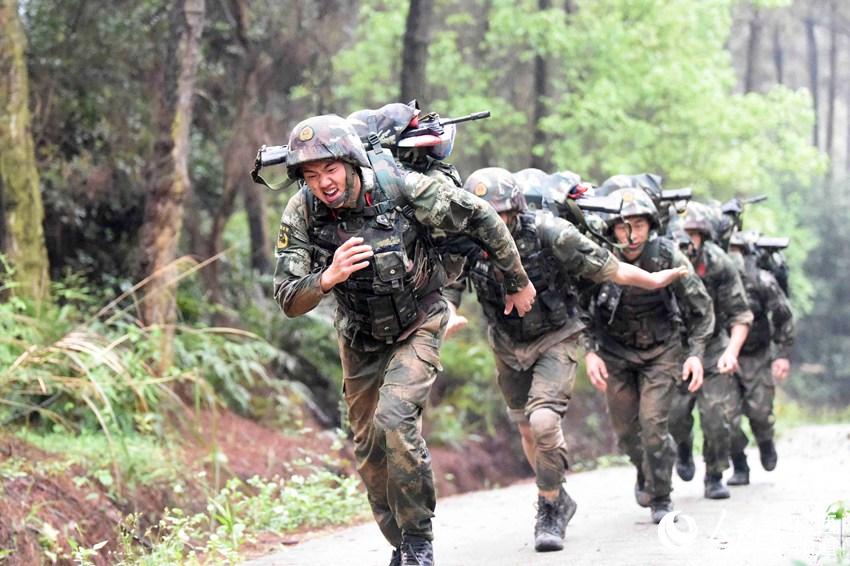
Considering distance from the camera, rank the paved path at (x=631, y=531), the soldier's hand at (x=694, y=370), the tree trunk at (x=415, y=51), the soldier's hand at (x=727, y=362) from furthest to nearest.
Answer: the tree trunk at (x=415, y=51) < the soldier's hand at (x=727, y=362) < the soldier's hand at (x=694, y=370) < the paved path at (x=631, y=531)

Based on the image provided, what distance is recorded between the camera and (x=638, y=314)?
927cm

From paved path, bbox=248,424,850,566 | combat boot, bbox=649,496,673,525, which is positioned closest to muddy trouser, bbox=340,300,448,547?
paved path, bbox=248,424,850,566

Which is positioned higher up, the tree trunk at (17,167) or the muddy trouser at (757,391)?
the tree trunk at (17,167)

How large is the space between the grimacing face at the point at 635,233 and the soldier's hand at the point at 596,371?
0.76 m

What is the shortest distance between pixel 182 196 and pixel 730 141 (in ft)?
51.2

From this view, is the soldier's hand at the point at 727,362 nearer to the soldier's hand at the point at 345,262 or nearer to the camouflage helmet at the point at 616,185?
the camouflage helmet at the point at 616,185

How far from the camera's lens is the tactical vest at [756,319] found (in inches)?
483

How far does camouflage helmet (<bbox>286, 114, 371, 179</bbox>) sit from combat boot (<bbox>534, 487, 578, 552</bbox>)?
2.62m

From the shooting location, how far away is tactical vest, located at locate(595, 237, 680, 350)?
921 centimetres

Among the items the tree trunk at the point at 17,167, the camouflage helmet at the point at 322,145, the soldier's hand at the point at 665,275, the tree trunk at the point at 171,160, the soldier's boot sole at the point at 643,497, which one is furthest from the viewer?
the tree trunk at the point at 171,160

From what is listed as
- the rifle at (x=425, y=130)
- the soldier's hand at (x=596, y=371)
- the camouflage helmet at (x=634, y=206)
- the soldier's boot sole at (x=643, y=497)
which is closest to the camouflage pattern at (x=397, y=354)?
the rifle at (x=425, y=130)

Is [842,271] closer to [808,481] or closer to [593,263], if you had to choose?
[808,481]

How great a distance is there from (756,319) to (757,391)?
67 cm

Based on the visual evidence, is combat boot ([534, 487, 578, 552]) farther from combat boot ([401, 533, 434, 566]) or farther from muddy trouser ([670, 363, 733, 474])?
muddy trouser ([670, 363, 733, 474])
